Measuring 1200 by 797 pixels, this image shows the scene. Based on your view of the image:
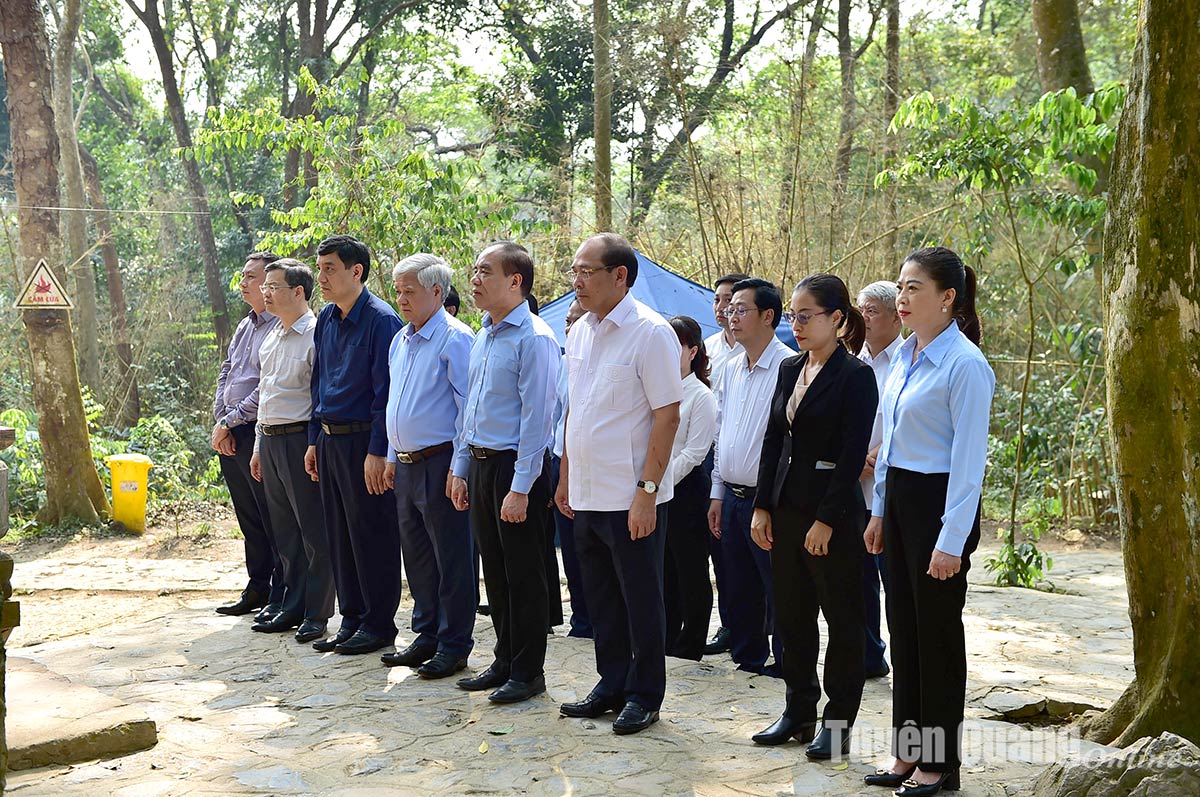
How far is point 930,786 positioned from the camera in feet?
11.7

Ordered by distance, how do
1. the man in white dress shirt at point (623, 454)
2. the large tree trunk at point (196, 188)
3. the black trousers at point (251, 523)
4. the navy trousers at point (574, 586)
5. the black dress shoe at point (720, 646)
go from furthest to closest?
the large tree trunk at point (196, 188), the black trousers at point (251, 523), the navy trousers at point (574, 586), the black dress shoe at point (720, 646), the man in white dress shirt at point (623, 454)

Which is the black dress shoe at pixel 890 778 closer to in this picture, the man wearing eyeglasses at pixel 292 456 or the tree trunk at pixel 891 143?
the man wearing eyeglasses at pixel 292 456

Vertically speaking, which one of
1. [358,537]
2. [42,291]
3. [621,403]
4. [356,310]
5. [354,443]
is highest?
[42,291]

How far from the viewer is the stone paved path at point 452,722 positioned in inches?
151

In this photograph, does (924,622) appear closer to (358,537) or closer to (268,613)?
(358,537)

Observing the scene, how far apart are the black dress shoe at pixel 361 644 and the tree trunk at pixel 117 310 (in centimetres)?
1037

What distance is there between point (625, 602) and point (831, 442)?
1.03 meters

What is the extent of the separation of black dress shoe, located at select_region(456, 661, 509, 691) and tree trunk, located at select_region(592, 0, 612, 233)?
6794mm

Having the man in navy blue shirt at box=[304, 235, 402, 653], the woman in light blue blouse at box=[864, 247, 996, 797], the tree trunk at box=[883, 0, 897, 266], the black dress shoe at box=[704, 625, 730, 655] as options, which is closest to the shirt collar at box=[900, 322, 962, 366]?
the woman in light blue blouse at box=[864, 247, 996, 797]

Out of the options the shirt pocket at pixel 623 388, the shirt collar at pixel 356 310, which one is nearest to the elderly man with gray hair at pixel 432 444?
the shirt collar at pixel 356 310

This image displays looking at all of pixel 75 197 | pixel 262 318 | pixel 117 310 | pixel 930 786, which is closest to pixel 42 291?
pixel 262 318

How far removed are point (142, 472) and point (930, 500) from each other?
798cm

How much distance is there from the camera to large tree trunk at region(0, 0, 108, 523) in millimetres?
9680

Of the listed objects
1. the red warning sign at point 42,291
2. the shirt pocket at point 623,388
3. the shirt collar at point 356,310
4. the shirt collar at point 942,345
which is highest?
the red warning sign at point 42,291
